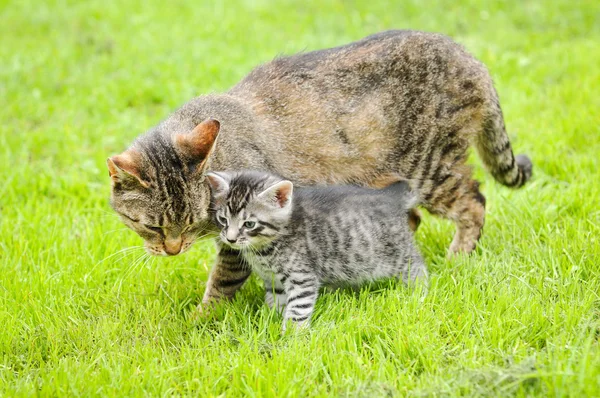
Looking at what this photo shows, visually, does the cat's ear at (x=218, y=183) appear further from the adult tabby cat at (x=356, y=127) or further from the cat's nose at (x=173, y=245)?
the cat's nose at (x=173, y=245)

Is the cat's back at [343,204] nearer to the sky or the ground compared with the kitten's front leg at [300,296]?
nearer to the sky

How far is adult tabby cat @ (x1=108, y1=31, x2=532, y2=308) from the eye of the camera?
174 inches

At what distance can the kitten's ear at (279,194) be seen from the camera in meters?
4.10

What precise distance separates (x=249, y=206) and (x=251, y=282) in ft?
3.13

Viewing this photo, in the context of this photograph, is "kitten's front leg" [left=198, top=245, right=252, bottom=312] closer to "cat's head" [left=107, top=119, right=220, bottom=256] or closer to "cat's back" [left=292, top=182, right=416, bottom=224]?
"cat's head" [left=107, top=119, right=220, bottom=256]

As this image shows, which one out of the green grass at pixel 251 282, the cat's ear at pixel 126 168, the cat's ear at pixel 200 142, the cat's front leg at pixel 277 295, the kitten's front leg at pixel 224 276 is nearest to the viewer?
the green grass at pixel 251 282

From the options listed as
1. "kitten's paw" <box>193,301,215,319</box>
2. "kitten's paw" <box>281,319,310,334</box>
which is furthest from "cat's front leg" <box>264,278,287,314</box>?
"kitten's paw" <box>193,301,215,319</box>

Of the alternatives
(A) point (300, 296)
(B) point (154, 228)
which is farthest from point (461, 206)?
(B) point (154, 228)

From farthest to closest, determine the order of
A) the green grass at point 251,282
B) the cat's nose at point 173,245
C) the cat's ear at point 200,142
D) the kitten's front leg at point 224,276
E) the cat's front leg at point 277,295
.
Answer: the kitten's front leg at point 224,276
the cat's front leg at point 277,295
the cat's nose at point 173,245
the cat's ear at point 200,142
the green grass at point 251,282

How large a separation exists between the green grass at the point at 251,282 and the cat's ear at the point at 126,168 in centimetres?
90

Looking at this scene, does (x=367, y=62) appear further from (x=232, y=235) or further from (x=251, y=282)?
(x=251, y=282)

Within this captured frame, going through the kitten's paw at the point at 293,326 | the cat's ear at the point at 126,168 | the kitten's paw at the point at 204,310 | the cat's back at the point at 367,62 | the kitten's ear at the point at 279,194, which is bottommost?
the kitten's paw at the point at 204,310

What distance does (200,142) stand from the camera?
4.10 metres

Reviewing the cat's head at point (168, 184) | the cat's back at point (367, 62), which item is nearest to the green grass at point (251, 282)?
the cat's head at point (168, 184)
